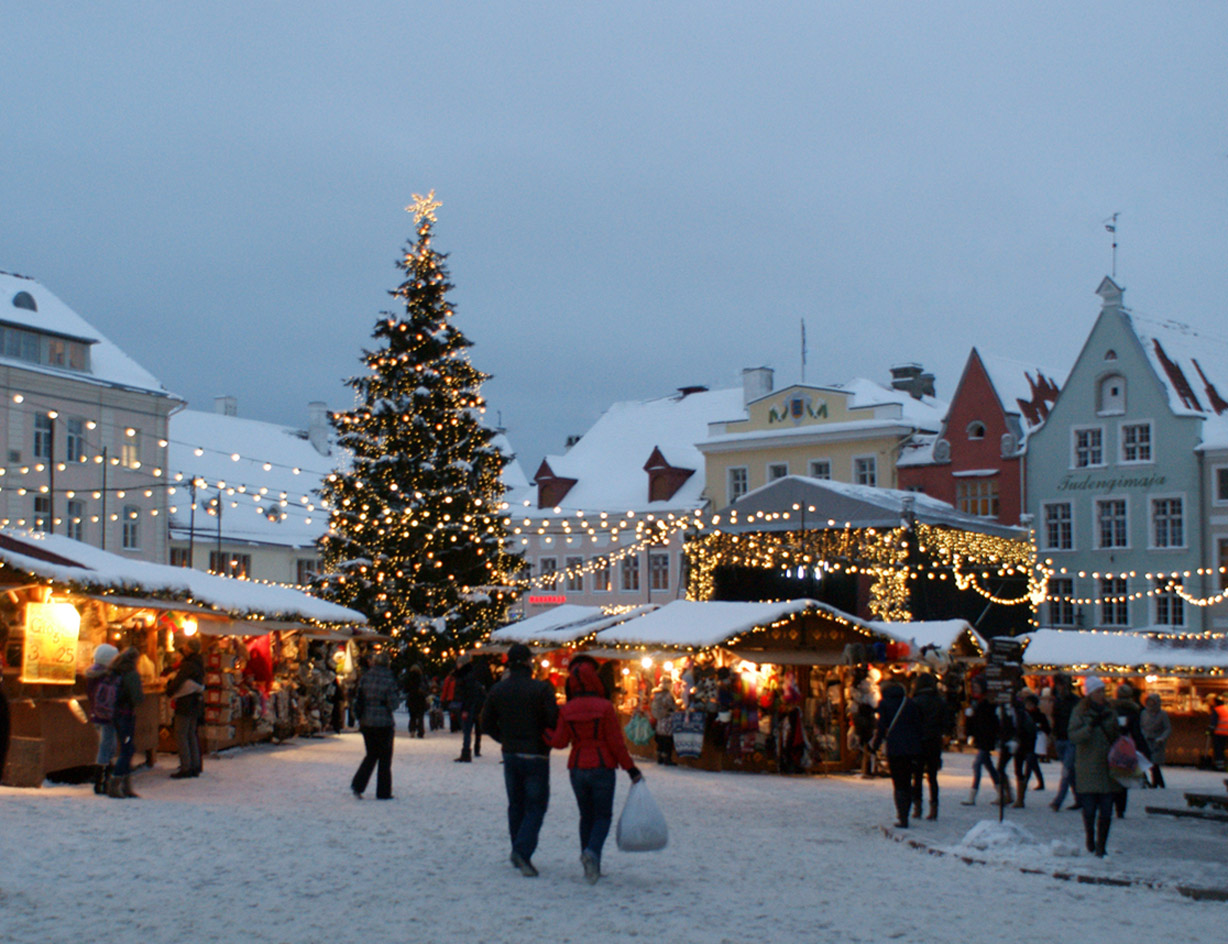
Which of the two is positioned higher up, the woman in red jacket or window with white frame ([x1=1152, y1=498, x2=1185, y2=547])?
window with white frame ([x1=1152, y1=498, x2=1185, y2=547])

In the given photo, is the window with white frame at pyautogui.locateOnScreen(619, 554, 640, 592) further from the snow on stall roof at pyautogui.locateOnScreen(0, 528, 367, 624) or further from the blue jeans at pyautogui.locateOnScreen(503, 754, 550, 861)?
the blue jeans at pyautogui.locateOnScreen(503, 754, 550, 861)

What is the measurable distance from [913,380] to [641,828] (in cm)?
4678

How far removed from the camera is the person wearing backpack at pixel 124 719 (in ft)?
46.7

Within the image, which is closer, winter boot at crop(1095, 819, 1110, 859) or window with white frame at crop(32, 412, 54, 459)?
winter boot at crop(1095, 819, 1110, 859)

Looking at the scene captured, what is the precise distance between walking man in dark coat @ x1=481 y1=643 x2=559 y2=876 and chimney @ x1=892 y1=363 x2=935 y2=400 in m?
45.7

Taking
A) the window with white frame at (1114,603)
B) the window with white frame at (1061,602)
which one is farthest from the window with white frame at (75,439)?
the window with white frame at (1114,603)

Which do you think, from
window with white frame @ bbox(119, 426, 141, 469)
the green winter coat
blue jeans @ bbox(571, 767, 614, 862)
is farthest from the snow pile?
window with white frame @ bbox(119, 426, 141, 469)

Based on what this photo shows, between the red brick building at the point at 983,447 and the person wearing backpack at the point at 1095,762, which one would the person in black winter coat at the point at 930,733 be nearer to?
the person wearing backpack at the point at 1095,762

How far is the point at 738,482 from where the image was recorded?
51.9 m

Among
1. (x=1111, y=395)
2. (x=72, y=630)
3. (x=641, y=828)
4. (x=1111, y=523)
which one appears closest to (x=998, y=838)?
(x=641, y=828)

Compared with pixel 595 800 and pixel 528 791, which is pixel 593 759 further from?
pixel 528 791

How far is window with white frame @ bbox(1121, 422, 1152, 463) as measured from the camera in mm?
41375

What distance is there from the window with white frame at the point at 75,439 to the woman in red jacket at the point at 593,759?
4000cm

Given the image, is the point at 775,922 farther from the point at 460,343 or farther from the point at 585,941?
the point at 460,343
